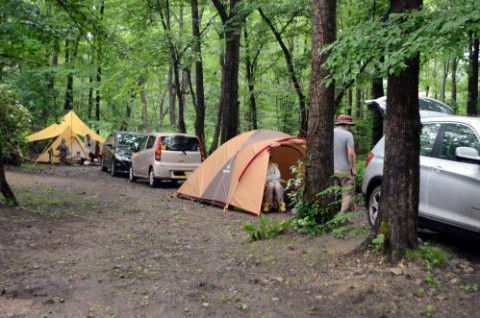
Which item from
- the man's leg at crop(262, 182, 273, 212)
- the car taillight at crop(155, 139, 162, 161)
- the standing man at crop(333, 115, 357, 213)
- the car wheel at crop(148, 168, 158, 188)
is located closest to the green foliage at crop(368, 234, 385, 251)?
the standing man at crop(333, 115, 357, 213)

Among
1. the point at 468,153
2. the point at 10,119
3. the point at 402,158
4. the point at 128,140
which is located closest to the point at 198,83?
the point at 128,140

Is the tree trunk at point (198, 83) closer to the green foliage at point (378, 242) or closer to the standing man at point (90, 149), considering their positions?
the standing man at point (90, 149)

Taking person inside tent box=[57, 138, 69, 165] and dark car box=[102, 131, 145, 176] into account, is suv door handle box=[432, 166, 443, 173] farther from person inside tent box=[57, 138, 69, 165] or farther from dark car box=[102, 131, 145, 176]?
person inside tent box=[57, 138, 69, 165]

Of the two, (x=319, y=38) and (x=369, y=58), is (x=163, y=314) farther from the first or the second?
(x=319, y=38)

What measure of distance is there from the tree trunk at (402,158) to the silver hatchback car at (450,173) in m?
0.98

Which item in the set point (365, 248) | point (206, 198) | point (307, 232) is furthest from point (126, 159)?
point (365, 248)

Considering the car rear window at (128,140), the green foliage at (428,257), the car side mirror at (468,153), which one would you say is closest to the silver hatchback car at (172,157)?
the car rear window at (128,140)

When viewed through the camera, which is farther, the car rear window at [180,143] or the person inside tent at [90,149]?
the person inside tent at [90,149]

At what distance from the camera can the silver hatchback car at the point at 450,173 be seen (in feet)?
18.9

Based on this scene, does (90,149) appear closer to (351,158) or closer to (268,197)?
(268,197)

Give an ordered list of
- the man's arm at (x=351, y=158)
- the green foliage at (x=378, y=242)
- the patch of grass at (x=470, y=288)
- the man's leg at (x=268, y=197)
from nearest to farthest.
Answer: the patch of grass at (x=470, y=288), the green foliage at (x=378, y=242), the man's arm at (x=351, y=158), the man's leg at (x=268, y=197)

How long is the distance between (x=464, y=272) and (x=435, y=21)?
9.12 ft

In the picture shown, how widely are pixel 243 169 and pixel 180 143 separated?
469 centimetres

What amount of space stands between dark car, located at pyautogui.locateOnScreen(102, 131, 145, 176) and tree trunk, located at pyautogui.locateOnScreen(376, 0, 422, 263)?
14416mm
